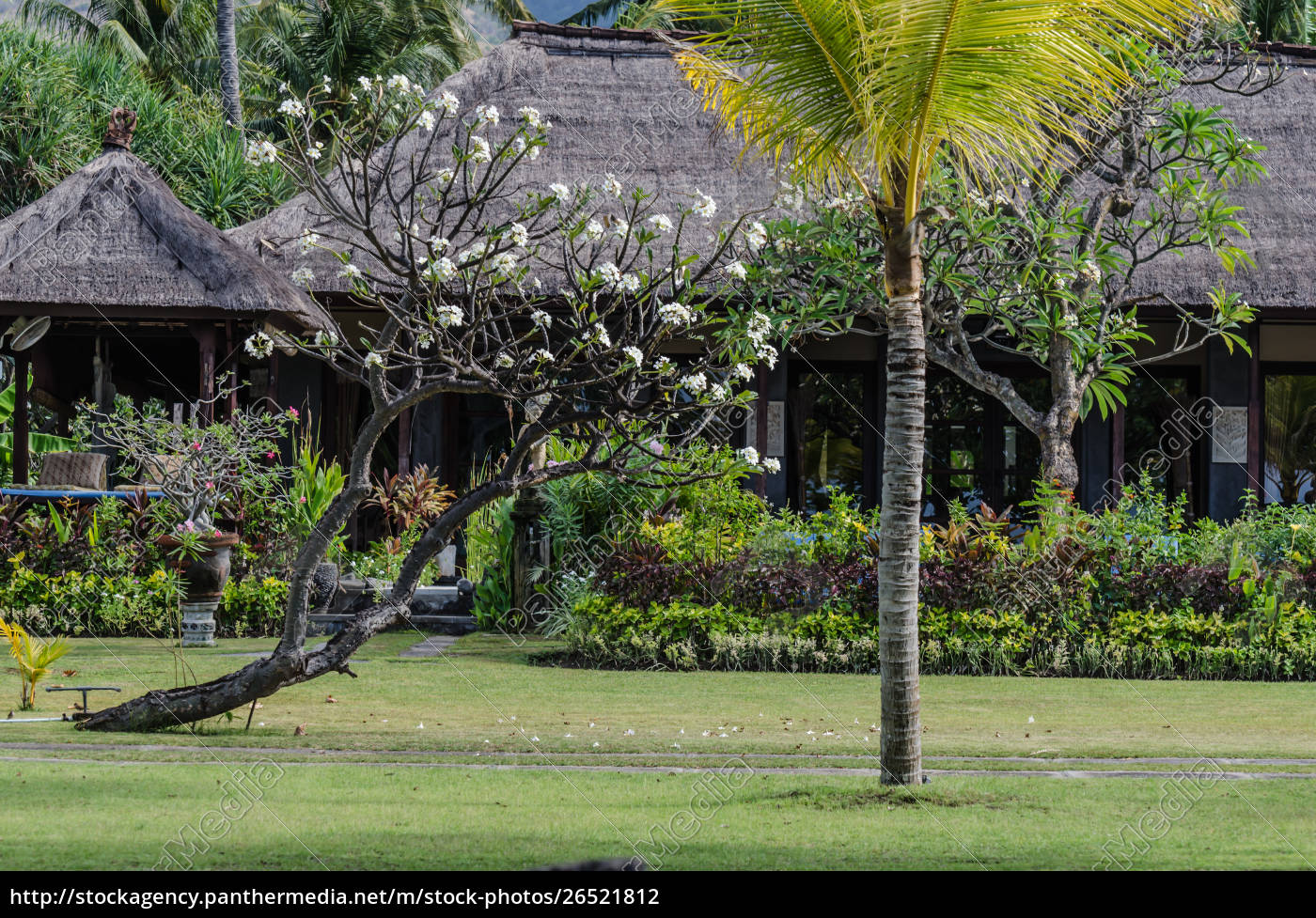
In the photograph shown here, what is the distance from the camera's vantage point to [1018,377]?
16625 mm

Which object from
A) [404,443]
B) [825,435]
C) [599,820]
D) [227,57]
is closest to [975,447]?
[825,435]

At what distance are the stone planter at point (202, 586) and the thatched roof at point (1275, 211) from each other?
9411 mm

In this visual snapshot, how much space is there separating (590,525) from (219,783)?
5896mm

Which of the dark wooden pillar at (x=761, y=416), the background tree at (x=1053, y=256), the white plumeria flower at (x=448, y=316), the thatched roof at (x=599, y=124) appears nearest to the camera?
the white plumeria flower at (x=448, y=316)

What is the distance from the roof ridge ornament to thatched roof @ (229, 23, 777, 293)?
5.54 ft

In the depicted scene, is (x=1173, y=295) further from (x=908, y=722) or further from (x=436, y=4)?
(x=436, y=4)

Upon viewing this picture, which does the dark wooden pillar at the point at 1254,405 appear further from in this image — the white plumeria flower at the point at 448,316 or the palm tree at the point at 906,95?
the white plumeria flower at the point at 448,316

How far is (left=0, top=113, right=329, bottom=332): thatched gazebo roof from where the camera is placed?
1248 cm

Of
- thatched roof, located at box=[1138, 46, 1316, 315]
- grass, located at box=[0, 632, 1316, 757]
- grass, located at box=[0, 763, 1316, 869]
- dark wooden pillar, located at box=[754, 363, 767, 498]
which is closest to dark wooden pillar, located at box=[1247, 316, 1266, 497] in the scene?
thatched roof, located at box=[1138, 46, 1316, 315]

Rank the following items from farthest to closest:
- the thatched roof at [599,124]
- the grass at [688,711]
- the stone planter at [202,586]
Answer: the thatched roof at [599,124], the stone planter at [202,586], the grass at [688,711]

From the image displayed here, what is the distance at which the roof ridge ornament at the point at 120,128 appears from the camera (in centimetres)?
1306

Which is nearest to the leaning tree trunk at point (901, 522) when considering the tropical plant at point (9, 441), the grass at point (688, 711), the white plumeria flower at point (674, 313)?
the grass at point (688, 711)

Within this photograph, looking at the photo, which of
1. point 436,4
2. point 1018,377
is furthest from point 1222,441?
point 436,4

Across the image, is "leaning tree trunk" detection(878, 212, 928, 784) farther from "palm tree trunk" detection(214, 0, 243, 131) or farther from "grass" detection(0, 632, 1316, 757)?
"palm tree trunk" detection(214, 0, 243, 131)
